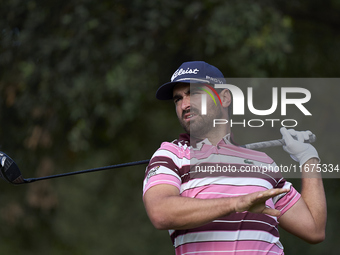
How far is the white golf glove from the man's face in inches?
19.3

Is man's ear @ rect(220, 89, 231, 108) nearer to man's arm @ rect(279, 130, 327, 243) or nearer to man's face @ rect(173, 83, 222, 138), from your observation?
man's face @ rect(173, 83, 222, 138)

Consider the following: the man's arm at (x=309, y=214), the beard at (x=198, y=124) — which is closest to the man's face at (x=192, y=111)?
the beard at (x=198, y=124)

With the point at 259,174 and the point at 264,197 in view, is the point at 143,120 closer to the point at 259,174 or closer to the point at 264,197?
the point at 259,174

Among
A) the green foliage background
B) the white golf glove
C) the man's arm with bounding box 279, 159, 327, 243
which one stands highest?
the green foliage background

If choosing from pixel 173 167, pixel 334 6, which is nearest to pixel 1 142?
pixel 334 6

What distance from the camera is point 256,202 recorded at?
2.26 m

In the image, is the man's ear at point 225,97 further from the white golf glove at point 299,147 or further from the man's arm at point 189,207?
the man's arm at point 189,207

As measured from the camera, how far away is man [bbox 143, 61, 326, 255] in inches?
96.8

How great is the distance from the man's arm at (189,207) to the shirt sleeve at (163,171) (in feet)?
0.11

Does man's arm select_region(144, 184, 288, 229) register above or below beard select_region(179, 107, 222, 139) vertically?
below

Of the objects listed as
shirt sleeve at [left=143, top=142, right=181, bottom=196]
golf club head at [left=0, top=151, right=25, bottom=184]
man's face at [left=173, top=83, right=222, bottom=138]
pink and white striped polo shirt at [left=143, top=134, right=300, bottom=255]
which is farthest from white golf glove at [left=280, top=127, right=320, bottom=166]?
golf club head at [left=0, top=151, right=25, bottom=184]

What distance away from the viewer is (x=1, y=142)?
25.1ft

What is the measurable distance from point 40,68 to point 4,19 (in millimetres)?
713

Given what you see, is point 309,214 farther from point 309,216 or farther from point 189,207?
point 189,207
